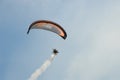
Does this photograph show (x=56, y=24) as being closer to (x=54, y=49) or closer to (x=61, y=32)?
(x=61, y=32)

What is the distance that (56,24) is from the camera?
67875 mm

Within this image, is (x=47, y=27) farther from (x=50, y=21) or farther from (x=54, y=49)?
(x=54, y=49)

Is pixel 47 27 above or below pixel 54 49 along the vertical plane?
above

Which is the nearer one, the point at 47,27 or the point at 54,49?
the point at 54,49

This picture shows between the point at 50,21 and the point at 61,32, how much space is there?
354cm

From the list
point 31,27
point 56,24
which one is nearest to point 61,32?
point 56,24

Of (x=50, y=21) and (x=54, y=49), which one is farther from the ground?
(x=50, y=21)

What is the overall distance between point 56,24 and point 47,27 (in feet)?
9.08

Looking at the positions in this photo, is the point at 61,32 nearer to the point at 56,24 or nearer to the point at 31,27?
the point at 56,24

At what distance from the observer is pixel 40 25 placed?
68625 millimetres

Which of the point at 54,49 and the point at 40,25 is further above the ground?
the point at 40,25

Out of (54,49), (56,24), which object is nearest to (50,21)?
(56,24)

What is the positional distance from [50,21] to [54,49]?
7.04 meters

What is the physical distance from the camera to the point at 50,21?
223ft
